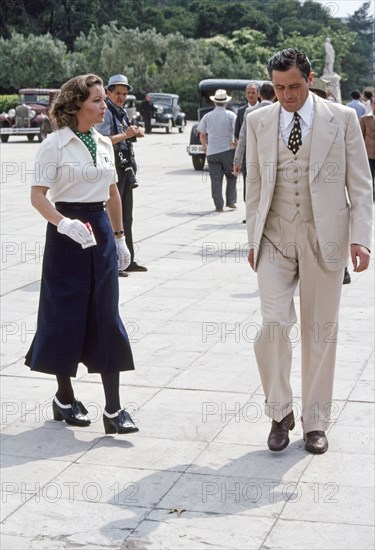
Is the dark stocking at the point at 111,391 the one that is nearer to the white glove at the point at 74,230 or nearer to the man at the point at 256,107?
the white glove at the point at 74,230

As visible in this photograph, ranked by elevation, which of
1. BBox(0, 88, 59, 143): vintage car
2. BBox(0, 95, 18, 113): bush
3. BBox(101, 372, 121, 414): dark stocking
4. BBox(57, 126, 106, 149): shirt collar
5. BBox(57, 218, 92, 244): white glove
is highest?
BBox(57, 126, 106, 149): shirt collar

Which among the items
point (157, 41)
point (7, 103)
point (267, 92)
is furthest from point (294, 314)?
point (157, 41)

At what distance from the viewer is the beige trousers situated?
5.36m

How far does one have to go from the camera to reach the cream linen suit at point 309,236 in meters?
5.26

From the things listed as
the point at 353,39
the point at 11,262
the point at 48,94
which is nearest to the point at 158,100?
the point at 48,94

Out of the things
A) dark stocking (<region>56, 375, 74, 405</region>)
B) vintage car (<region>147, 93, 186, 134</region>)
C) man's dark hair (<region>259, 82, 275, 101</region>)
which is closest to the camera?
dark stocking (<region>56, 375, 74, 405</region>)

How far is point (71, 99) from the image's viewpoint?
5652 mm

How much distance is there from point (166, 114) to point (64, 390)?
39.4 metres

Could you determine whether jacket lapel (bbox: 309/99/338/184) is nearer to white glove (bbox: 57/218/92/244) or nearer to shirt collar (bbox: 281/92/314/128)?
shirt collar (bbox: 281/92/314/128)

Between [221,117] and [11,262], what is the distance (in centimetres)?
512

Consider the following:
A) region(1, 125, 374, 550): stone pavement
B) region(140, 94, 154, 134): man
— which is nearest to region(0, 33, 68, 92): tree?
region(140, 94, 154, 134): man

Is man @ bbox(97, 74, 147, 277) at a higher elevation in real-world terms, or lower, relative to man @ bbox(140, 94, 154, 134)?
higher

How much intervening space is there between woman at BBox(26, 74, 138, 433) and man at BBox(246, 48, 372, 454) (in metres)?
0.79

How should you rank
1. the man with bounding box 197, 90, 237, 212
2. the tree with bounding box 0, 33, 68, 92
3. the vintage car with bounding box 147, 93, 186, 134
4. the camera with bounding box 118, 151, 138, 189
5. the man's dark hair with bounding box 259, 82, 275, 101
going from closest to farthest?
1. the camera with bounding box 118, 151, 138, 189
2. the man's dark hair with bounding box 259, 82, 275, 101
3. the man with bounding box 197, 90, 237, 212
4. the vintage car with bounding box 147, 93, 186, 134
5. the tree with bounding box 0, 33, 68, 92
